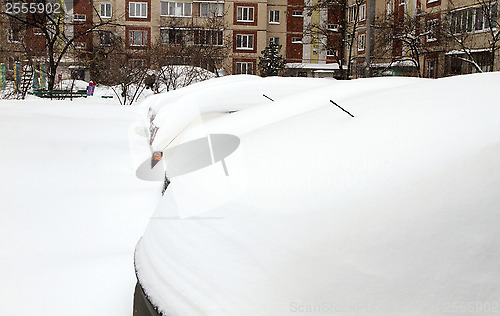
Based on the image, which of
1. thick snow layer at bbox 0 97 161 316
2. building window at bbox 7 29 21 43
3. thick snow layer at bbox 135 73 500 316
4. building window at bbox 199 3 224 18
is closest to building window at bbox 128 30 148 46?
building window at bbox 199 3 224 18

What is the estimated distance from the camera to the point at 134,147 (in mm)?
6473

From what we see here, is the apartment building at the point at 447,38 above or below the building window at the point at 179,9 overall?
below

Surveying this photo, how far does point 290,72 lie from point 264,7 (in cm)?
584

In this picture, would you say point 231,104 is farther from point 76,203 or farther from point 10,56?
point 10,56

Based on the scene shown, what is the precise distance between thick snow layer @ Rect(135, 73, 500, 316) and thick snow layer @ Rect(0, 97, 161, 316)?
657mm

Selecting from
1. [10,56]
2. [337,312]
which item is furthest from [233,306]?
[10,56]

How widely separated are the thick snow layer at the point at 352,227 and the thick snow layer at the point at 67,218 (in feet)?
2.16

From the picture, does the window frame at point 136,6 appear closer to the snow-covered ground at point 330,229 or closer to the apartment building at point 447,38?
the apartment building at point 447,38

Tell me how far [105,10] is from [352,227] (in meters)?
45.1

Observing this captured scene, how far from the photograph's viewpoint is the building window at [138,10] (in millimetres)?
42562

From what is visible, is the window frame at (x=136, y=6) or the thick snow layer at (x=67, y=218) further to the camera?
the window frame at (x=136, y=6)

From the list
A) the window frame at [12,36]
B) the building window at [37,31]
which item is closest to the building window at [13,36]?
the window frame at [12,36]

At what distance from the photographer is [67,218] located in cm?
342

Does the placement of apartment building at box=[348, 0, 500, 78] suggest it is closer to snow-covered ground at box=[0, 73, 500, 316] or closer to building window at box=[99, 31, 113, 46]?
building window at box=[99, 31, 113, 46]
